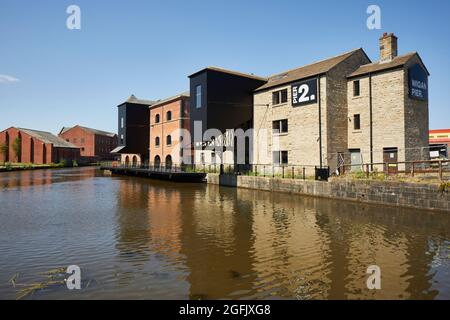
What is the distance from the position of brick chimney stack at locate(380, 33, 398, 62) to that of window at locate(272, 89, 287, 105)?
7.65 m

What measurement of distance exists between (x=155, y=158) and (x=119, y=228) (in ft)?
106

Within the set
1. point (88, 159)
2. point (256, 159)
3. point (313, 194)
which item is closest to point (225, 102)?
point (256, 159)

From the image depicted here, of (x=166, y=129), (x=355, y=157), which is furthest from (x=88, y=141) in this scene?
(x=355, y=157)

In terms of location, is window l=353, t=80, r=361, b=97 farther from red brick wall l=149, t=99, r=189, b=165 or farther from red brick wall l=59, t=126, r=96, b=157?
red brick wall l=59, t=126, r=96, b=157

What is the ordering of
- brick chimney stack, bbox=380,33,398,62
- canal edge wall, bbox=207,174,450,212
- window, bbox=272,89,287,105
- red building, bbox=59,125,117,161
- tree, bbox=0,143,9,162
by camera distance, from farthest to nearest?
red building, bbox=59,125,117,161 < tree, bbox=0,143,9,162 < window, bbox=272,89,287,105 < brick chimney stack, bbox=380,33,398,62 < canal edge wall, bbox=207,174,450,212

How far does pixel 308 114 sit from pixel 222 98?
26.2 ft

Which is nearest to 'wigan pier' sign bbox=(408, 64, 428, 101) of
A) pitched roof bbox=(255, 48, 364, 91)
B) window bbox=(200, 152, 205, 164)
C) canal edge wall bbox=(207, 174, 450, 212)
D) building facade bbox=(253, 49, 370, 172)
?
building facade bbox=(253, 49, 370, 172)

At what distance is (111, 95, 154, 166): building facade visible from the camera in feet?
150

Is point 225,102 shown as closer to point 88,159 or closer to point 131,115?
point 131,115

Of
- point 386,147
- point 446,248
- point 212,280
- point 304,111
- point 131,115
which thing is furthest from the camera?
point 131,115

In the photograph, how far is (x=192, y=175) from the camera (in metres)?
29.6

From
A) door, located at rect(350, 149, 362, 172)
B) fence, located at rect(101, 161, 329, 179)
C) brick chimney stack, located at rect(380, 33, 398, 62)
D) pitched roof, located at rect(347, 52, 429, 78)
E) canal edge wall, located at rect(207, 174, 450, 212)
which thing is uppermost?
brick chimney stack, located at rect(380, 33, 398, 62)

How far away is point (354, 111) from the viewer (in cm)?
2292

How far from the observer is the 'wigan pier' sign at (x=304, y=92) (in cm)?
2311
